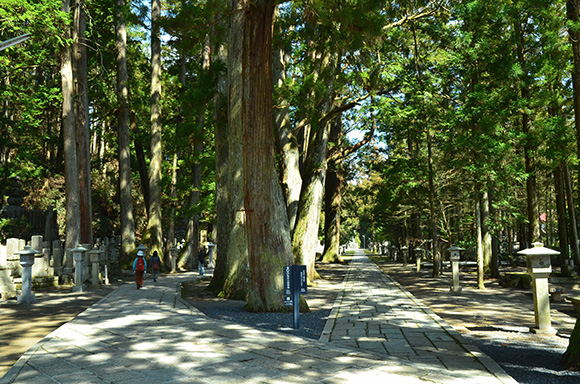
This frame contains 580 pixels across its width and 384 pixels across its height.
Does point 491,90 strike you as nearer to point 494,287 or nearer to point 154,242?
point 494,287

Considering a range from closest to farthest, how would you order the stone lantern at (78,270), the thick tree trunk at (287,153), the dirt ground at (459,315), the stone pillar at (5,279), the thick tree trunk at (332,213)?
the dirt ground at (459,315) → the stone pillar at (5,279) → the stone lantern at (78,270) → the thick tree trunk at (287,153) → the thick tree trunk at (332,213)

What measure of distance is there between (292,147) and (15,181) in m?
13.9

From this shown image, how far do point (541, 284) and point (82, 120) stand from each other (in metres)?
19.9

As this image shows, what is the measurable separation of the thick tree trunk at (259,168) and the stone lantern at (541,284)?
5088mm

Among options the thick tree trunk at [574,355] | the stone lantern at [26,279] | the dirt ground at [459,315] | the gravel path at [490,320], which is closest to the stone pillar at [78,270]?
the dirt ground at [459,315]

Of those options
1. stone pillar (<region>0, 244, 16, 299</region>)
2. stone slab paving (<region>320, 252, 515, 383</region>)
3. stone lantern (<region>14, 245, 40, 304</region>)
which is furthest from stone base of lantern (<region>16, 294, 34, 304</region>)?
stone slab paving (<region>320, 252, 515, 383</region>)

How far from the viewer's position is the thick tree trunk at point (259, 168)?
36.0 ft

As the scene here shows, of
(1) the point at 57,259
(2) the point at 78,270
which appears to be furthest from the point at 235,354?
(1) the point at 57,259

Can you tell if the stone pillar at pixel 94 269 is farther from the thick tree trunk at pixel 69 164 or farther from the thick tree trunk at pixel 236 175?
the thick tree trunk at pixel 236 175

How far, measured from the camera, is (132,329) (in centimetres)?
833

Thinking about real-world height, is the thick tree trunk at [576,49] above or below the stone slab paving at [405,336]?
above

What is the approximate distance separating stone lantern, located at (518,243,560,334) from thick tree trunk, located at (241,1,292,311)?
16.7 feet

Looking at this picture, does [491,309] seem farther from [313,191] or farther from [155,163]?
[155,163]

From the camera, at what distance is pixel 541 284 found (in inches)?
349
